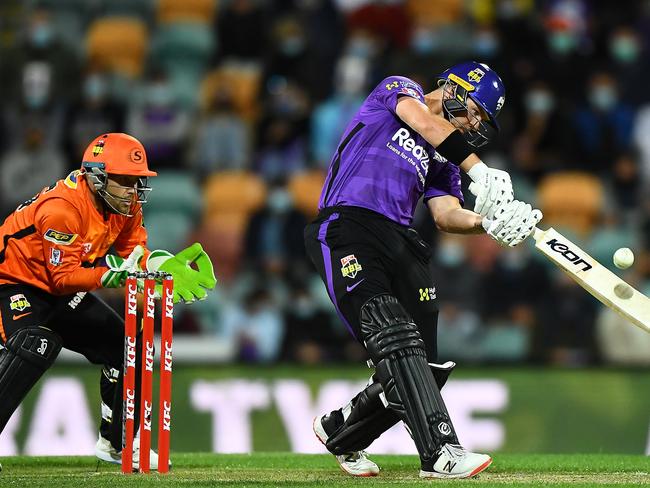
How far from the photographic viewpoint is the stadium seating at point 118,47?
1594 cm

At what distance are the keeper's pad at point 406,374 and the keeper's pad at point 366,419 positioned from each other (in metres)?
0.48

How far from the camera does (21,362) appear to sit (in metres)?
7.26

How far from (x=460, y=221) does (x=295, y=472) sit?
1.76 metres

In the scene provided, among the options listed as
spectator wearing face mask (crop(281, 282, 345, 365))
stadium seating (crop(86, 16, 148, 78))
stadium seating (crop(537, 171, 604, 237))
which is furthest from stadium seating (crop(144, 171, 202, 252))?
stadium seating (crop(537, 171, 604, 237))

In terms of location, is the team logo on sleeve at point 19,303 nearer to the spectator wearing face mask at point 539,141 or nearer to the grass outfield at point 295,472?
the grass outfield at point 295,472

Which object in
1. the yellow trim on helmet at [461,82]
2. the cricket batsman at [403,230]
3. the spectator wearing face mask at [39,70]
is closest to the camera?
the cricket batsman at [403,230]

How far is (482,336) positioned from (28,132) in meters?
5.76

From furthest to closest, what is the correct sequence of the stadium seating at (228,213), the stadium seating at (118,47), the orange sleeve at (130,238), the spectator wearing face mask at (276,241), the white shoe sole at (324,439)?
1. the stadium seating at (118,47)
2. the stadium seating at (228,213)
3. the spectator wearing face mask at (276,241)
4. the orange sleeve at (130,238)
5. the white shoe sole at (324,439)

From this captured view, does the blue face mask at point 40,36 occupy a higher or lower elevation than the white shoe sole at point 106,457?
higher

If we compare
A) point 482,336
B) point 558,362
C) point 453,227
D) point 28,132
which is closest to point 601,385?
point 558,362

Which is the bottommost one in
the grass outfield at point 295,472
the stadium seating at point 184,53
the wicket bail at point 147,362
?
the grass outfield at point 295,472

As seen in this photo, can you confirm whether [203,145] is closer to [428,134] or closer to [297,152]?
[297,152]

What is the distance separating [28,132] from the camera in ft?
48.3

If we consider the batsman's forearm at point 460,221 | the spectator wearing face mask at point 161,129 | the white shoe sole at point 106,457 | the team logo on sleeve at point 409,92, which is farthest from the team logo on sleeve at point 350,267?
the spectator wearing face mask at point 161,129
